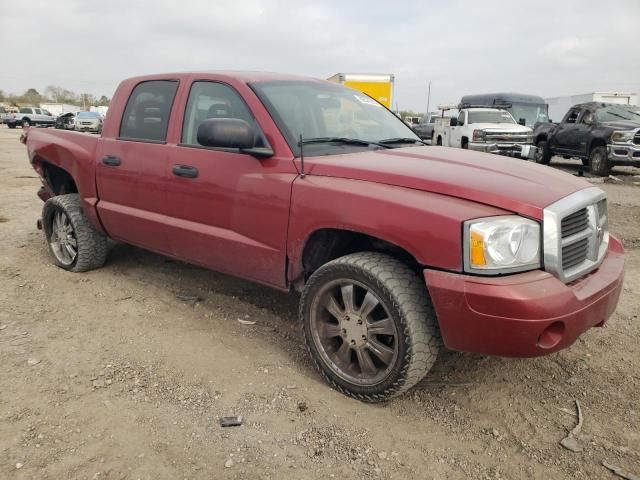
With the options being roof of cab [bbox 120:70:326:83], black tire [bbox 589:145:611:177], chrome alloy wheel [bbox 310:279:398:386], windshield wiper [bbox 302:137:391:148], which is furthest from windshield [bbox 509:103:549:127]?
chrome alloy wheel [bbox 310:279:398:386]

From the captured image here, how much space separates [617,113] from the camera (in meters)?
14.1

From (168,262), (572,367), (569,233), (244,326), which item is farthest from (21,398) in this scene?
(572,367)

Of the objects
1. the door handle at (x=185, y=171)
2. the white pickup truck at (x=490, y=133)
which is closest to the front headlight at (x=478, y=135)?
the white pickup truck at (x=490, y=133)

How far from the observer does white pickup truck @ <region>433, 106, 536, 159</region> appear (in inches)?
587

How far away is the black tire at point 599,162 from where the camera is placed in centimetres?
1305

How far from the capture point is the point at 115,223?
4.27 metres

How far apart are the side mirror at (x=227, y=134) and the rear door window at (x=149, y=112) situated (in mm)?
916

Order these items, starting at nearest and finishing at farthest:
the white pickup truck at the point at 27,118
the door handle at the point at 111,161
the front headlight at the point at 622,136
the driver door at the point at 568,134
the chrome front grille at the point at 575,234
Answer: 1. the chrome front grille at the point at 575,234
2. the door handle at the point at 111,161
3. the front headlight at the point at 622,136
4. the driver door at the point at 568,134
5. the white pickup truck at the point at 27,118

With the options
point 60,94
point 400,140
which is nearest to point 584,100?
point 400,140

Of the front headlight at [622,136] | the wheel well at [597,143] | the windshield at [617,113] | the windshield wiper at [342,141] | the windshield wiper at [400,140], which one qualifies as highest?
the windshield at [617,113]

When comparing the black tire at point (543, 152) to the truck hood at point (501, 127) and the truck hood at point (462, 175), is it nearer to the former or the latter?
the truck hood at point (501, 127)

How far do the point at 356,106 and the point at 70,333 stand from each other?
8.42ft

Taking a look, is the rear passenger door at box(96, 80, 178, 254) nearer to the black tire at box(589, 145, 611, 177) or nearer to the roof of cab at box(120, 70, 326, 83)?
the roof of cab at box(120, 70, 326, 83)

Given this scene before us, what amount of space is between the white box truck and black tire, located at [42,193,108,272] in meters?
22.3
